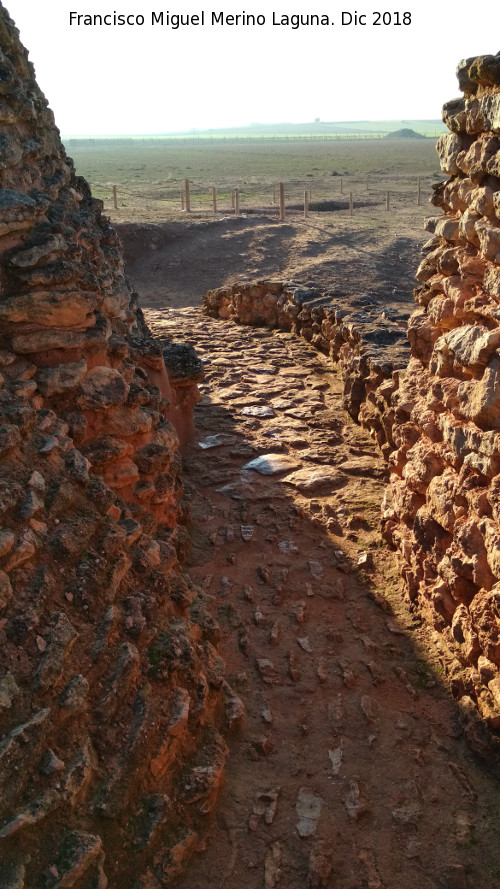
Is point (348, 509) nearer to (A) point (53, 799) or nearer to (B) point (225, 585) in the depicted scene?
(B) point (225, 585)

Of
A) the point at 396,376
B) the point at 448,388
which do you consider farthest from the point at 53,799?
the point at 396,376

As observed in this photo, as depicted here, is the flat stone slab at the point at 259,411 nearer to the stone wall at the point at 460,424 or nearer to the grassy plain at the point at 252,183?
the stone wall at the point at 460,424

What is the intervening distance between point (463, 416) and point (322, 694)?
176 centimetres

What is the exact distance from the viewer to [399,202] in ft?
80.9

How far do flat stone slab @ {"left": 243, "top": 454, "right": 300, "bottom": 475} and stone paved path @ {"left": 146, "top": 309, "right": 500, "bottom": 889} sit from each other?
0.02m

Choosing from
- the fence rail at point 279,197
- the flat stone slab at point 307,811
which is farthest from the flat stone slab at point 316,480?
the fence rail at point 279,197

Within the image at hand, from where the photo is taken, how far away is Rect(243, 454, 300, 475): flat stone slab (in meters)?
6.64

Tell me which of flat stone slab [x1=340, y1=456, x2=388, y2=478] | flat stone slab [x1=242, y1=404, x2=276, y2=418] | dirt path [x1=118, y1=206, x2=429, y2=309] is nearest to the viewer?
flat stone slab [x1=340, y1=456, x2=388, y2=478]

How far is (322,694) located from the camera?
13.9ft

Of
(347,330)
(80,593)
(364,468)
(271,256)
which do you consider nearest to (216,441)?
(364,468)

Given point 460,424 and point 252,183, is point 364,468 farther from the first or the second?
point 252,183

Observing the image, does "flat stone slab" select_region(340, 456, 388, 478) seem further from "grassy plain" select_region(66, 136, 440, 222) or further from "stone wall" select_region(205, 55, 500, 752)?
"grassy plain" select_region(66, 136, 440, 222)

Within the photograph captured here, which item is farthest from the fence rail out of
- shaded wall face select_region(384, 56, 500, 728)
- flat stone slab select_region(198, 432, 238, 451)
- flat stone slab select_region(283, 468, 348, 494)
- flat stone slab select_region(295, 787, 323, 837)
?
flat stone slab select_region(295, 787, 323, 837)

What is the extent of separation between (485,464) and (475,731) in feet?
4.45
